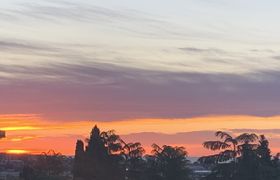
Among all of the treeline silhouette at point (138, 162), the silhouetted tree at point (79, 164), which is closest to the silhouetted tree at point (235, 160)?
the treeline silhouette at point (138, 162)

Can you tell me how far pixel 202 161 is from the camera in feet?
120

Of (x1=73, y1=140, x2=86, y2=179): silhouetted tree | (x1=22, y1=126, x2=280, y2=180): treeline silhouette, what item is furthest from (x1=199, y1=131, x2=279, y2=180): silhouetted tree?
(x1=73, y1=140, x2=86, y2=179): silhouetted tree

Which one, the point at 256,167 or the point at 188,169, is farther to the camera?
the point at 188,169

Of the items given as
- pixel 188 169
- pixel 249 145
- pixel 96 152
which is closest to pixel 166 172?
pixel 188 169

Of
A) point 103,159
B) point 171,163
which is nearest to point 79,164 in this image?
point 103,159

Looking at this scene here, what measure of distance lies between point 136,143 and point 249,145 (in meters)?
7.91

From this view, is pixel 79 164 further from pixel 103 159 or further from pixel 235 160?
pixel 235 160

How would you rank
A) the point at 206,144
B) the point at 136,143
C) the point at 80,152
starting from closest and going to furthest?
1. the point at 206,144
2. the point at 136,143
3. the point at 80,152

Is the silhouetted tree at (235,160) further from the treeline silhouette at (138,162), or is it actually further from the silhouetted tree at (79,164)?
the silhouetted tree at (79,164)

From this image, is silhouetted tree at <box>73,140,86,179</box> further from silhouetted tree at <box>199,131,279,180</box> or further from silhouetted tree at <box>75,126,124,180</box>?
silhouetted tree at <box>199,131,279,180</box>

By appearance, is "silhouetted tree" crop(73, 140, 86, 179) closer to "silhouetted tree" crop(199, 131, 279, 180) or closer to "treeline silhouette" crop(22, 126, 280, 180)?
"treeline silhouette" crop(22, 126, 280, 180)

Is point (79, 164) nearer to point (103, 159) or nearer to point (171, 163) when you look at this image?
point (103, 159)

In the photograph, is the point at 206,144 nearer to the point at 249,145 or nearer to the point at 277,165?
A: the point at 249,145

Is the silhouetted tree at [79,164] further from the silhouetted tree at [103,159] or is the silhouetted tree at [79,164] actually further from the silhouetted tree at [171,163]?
the silhouetted tree at [171,163]
